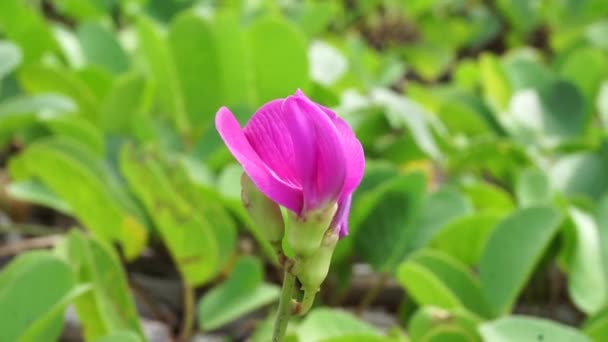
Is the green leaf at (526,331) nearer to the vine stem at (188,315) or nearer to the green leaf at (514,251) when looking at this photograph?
the green leaf at (514,251)

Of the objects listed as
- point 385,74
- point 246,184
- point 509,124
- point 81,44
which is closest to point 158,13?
point 81,44

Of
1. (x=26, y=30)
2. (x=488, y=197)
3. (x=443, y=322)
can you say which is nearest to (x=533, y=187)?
(x=488, y=197)

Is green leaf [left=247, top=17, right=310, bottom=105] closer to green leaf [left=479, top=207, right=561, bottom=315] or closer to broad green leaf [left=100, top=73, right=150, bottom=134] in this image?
broad green leaf [left=100, top=73, right=150, bottom=134]

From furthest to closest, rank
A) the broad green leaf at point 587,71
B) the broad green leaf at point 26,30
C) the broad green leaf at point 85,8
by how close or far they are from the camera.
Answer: the broad green leaf at point 85,8 < the broad green leaf at point 587,71 < the broad green leaf at point 26,30

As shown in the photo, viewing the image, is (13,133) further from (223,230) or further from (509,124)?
(509,124)

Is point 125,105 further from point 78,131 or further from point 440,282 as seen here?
point 440,282

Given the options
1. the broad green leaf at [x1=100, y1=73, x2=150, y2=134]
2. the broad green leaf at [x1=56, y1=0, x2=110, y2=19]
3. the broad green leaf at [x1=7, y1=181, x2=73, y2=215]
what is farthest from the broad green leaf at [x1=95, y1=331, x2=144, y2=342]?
the broad green leaf at [x1=56, y1=0, x2=110, y2=19]

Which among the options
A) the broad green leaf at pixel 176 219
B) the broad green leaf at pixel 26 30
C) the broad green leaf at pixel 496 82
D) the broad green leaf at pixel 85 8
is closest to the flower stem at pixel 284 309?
the broad green leaf at pixel 176 219
